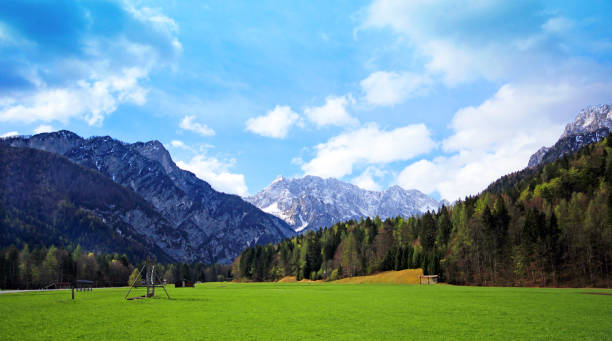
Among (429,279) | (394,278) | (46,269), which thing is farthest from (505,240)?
(46,269)

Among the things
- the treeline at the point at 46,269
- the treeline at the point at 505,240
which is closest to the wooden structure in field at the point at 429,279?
the treeline at the point at 505,240

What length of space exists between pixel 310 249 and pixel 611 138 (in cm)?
11138

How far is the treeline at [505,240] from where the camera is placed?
83.1 metres

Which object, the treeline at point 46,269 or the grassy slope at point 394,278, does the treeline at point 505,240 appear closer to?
the grassy slope at point 394,278

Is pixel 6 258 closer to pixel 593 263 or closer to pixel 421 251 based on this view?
pixel 421 251

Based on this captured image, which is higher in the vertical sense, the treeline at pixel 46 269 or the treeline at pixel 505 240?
the treeline at pixel 505 240

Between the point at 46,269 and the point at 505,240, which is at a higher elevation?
the point at 505,240

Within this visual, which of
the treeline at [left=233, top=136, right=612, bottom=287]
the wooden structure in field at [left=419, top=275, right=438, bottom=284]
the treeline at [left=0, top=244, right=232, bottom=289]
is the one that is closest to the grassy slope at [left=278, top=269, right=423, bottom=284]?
the treeline at [left=233, top=136, right=612, bottom=287]

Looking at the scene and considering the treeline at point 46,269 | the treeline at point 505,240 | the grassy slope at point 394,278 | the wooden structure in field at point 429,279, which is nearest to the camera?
the treeline at point 505,240

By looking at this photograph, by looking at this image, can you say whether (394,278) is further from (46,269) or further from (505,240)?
(46,269)

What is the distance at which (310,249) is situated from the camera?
525 ft

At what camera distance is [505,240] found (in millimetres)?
96500

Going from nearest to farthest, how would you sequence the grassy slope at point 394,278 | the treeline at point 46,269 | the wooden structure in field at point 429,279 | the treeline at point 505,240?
the treeline at point 505,240 → the wooden structure in field at point 429,279 → the grassy slope at point 394,278 → the treeline at point 46,269

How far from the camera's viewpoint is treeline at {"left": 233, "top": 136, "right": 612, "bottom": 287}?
273 feet
